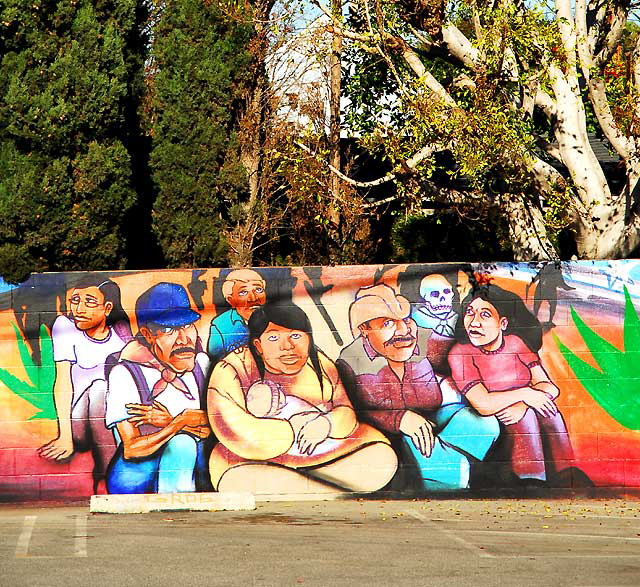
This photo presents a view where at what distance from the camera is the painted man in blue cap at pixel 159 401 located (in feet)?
35.3

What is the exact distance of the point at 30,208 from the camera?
10.5 metres

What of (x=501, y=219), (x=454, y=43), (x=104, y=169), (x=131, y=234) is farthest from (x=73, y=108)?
(x=501, y=219)

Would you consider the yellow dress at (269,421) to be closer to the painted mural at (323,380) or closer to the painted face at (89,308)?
the painted mural at (323,380)

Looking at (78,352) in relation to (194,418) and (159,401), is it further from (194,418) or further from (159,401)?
(194,418)

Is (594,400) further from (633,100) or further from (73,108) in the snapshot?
(73,108)

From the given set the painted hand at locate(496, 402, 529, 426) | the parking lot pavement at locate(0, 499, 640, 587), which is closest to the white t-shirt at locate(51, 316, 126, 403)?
the parking lot pavement at locate(0, 499, 640, 587)

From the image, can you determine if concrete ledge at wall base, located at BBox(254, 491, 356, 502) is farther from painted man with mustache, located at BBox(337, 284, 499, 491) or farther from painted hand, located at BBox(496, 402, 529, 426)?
painted hand, located at BBox(496, 402, 529, 426)

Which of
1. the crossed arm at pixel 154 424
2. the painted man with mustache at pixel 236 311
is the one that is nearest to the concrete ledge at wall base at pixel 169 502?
the crossed arm at pixel 154 424

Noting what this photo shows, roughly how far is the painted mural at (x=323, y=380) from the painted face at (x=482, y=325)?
0.02 m

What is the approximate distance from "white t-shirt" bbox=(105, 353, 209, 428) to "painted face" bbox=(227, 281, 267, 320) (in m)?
0.87

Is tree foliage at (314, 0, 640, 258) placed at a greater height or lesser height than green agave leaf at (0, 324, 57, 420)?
greater

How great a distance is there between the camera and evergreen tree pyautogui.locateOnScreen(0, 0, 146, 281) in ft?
34.5

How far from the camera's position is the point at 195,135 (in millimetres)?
12000

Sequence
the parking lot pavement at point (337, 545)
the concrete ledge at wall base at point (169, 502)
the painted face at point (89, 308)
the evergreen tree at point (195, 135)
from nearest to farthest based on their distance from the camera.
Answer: the parking lot pavement at point (337, 545) → the concrete ledge at wall base at point (169, 502) → the painted face at point (89, 308) → the evergreen tree at point (195, 135)
